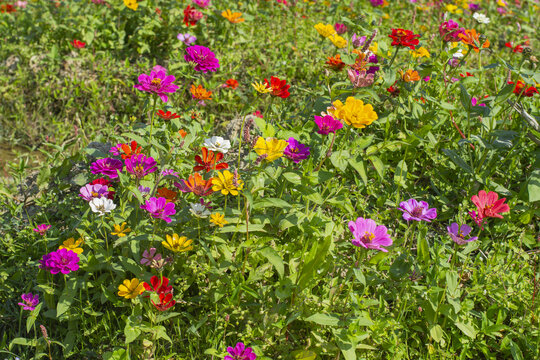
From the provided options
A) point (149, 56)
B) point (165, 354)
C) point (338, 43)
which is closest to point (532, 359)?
point (165, 354)

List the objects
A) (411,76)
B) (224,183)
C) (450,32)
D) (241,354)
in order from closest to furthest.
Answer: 1. (241,354)
2. (224,183)
3. (411,76)
4. (450,32)

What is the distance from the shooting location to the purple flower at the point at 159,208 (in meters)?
1.93

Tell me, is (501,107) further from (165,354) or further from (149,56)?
(149,56)

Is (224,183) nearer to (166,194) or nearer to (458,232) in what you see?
(166,194)

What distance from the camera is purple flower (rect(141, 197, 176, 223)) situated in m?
1.93

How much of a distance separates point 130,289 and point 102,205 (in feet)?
1.17

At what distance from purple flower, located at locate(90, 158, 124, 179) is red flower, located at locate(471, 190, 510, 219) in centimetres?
151

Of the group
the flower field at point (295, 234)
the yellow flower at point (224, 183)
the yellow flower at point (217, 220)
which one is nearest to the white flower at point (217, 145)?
the flower field at point (295, 234)

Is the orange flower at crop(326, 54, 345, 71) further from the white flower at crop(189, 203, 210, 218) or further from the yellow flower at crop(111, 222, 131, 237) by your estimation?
the yellow flower at crop(111, 222, 131, 237)

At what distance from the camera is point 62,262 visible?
1.92 metres

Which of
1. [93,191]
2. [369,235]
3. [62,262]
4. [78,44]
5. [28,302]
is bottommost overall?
[28,302]

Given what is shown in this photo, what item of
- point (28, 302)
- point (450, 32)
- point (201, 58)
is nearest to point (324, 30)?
point (450, 32)

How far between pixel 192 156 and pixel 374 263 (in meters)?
1.04

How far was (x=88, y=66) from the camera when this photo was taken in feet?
13.1
